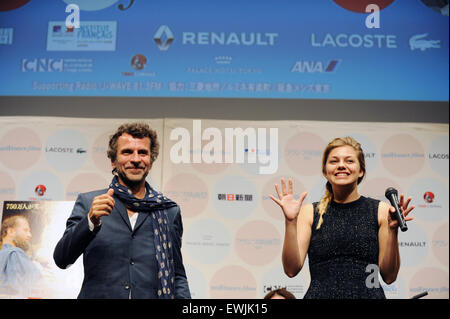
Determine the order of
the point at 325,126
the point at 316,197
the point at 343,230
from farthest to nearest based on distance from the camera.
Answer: the point at 325,126 < the point at 316,197 < the point at 343,230

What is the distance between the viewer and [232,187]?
2.74 m

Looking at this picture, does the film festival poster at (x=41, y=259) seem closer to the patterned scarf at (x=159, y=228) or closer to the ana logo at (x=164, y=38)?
the patterned scarf at (x=159, y=228)

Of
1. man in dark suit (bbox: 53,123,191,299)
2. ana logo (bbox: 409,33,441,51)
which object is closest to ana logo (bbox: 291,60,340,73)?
ana logo (bbox: 409,33,441,51)

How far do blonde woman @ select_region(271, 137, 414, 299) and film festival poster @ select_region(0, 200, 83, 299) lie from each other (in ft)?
3.63

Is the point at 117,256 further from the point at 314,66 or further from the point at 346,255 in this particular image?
the point at 314,66

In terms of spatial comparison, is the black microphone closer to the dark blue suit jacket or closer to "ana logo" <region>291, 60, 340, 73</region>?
"ana logo" <region>291, 60, 340, 73</region>

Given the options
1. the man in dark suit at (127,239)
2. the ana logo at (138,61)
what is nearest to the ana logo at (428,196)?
the man in dark suit at (127,239)

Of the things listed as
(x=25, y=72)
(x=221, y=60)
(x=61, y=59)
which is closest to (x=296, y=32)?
(x=221, y=60)

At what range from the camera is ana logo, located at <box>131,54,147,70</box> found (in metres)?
2.45

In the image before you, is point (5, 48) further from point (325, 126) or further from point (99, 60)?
point (325, 126)

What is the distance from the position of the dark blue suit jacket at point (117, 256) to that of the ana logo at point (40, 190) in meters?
0.51

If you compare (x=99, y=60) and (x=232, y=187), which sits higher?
(x=99, y=60)

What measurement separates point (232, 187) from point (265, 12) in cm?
99

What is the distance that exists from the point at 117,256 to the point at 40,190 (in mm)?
763
